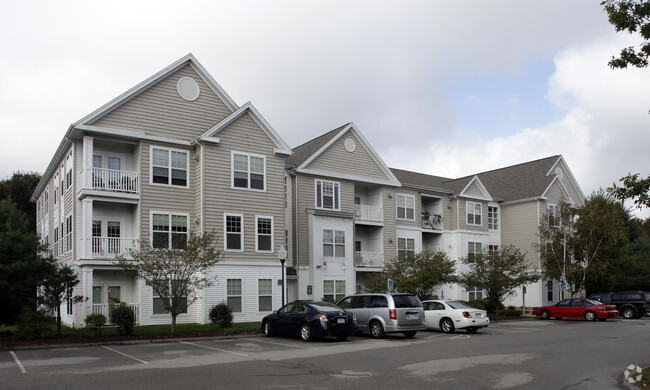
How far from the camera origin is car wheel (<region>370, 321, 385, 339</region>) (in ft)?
70.4

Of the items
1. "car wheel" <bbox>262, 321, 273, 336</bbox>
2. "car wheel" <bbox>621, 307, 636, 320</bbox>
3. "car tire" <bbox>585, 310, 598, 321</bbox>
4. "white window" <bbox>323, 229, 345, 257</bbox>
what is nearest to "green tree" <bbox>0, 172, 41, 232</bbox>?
"white window" <bbox>323, 229, 345, 257</bbox>

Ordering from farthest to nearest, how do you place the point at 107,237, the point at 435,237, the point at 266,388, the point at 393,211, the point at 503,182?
the point at 503,182, the point at 435,237, the point at 393,211, the point at 107,237, the point at 266,388

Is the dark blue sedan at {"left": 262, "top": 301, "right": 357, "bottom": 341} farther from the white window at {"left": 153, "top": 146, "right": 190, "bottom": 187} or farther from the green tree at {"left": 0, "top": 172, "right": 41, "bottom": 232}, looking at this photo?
the green tree at {"left": 0, "top": 172, "right": 41, "bottom": 232}

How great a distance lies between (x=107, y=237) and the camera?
2586 cm

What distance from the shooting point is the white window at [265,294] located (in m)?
29.1

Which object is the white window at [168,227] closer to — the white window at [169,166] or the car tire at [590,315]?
the white window at [169,166]

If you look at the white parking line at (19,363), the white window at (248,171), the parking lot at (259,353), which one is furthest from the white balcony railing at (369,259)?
the white parking line at (19,363)

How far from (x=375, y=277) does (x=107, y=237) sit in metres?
13.7

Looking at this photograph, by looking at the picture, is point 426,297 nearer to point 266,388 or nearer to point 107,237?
point 107,237

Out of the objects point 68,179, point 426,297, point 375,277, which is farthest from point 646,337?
point 68,179

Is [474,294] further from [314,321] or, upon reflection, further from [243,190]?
[314,321]

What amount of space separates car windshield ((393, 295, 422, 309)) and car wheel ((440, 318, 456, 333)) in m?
2.92

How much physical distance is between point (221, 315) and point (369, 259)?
13812 millimetres

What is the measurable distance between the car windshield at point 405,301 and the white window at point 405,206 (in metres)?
17.0
